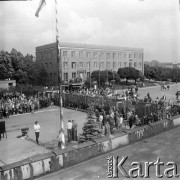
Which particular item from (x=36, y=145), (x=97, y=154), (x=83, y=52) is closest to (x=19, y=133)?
(x=36, y=145)

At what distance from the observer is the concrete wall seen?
10094mm

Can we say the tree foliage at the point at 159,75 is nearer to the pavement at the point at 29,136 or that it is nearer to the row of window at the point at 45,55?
the row of window at the point at 45,55

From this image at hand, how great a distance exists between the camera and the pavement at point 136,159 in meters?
10.9

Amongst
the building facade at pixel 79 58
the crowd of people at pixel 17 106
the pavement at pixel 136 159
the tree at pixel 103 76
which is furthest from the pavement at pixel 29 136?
the building facade at pixel 79 58

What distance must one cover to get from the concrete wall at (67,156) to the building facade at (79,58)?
50.1 meters

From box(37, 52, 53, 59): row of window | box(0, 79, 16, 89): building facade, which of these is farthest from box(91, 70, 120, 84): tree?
box(0, 79, 16, 89): building facade

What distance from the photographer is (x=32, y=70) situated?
207 ft

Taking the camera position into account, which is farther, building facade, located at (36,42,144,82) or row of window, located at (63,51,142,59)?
row of window, located at (63,51,142,59)

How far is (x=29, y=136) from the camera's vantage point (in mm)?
18484

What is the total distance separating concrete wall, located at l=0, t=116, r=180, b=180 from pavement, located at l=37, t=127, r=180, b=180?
0.27 meters

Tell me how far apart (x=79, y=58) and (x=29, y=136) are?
54525 millimetres

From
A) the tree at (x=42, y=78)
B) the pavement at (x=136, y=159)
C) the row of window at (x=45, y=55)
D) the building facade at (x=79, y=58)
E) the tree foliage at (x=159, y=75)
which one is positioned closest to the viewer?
the pavement at (x=136, y=159)

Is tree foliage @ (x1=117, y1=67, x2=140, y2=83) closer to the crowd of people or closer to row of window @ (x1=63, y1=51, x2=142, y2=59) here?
row of window @ (x1=63, y1=51, x2=142, y2=59)

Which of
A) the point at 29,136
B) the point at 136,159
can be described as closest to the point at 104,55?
the point at 29,136
